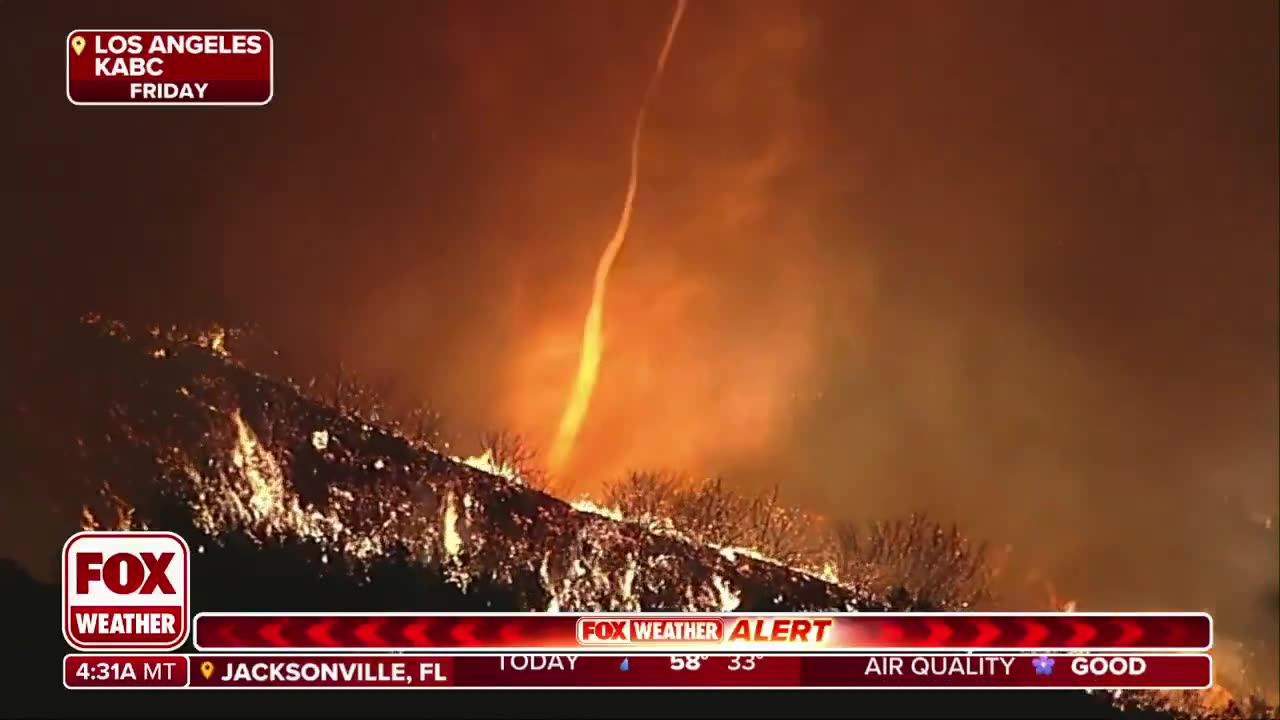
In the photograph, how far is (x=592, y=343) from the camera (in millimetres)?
1408

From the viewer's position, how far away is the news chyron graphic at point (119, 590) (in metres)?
1.39

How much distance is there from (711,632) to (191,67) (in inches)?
29.2

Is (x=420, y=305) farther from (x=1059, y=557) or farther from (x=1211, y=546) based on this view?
(x=1211, y=546)

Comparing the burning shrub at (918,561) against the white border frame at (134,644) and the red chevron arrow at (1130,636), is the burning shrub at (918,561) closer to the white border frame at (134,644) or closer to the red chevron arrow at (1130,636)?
the red chevron arrow at (1130,636)

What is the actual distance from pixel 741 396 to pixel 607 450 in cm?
14

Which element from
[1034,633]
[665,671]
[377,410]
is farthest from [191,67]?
[1034,633]

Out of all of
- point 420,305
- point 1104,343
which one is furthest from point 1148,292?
point 420,305

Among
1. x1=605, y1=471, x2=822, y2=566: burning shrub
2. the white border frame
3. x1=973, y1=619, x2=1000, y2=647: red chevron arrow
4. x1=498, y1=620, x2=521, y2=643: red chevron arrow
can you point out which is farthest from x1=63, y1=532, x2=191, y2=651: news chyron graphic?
x1=973, y1=619, x2=1000, y2=647: red chevron arrow

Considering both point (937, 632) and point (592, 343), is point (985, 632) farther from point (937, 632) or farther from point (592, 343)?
point (592, 343)

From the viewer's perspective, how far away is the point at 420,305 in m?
1.41

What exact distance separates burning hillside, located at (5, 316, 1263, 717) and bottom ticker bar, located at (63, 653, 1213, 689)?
47mm

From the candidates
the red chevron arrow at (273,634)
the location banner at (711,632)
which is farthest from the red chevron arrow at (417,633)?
the red chevron arrow at (273,634)

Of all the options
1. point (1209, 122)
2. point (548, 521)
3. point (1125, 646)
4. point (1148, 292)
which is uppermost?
point (1209, 122)

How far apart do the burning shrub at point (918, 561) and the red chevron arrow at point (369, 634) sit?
44cm
